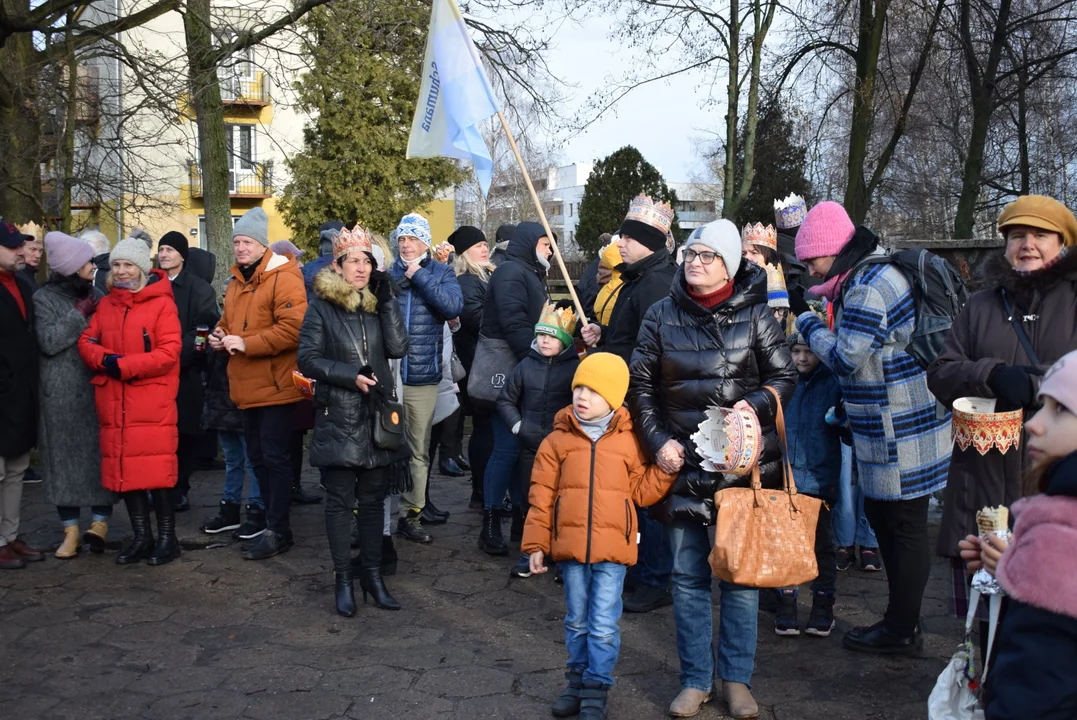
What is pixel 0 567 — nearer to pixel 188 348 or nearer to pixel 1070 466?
pixel 188 348

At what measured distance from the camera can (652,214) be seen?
5.76 m

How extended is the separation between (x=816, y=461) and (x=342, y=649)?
8.50ft

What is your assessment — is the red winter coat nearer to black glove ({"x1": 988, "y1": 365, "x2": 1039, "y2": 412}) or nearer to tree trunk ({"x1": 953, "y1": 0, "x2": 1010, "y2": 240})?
black glove ({"x1": 988, "y1": 365, "x2": 1039, "y2": 412})

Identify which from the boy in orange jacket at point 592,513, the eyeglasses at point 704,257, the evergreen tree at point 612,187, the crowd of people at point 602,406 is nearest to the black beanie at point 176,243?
the crowd of people at point 602,406

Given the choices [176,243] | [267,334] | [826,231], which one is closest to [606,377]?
[826,231]

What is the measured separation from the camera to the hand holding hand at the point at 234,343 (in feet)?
21.5

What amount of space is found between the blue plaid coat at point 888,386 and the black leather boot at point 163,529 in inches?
166

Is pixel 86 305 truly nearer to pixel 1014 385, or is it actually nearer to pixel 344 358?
pixel 344 358

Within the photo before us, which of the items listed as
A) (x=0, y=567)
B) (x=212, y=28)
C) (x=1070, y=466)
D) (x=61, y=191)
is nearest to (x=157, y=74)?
(x=212, y=28)

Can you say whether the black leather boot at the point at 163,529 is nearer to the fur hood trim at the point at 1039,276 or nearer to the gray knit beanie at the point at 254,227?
the gray knit beanie at the point at 254,227

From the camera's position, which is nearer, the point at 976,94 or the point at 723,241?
the point at 723,241

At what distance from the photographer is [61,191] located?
18781 millimetres

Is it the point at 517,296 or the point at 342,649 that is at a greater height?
the point at 517,296

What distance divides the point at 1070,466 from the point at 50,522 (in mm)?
7375
